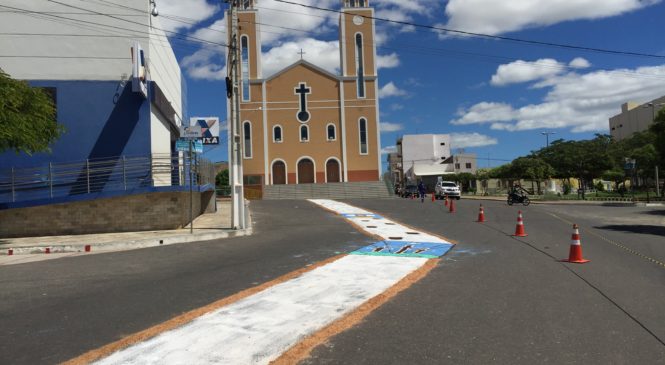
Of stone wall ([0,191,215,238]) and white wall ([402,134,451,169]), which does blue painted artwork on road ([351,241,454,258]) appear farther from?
white wall ([402,134,451,169])

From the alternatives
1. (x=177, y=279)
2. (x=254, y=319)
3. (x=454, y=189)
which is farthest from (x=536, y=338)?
(x=454, y=189)

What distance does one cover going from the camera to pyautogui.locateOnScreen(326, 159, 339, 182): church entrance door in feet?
193

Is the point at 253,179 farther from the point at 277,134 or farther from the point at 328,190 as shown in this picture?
the point at 328,190

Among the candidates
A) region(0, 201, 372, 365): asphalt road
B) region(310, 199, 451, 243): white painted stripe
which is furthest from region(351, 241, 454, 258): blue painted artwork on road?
region(310, 199, 451, 243): white painted stripe

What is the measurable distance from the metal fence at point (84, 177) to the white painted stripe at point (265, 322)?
11.1 metres

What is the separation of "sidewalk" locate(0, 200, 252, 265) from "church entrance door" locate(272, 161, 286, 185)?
41726 mm

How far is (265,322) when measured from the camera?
5.93 metres

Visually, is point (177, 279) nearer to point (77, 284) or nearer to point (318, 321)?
point (77, 284)

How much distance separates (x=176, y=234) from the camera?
15.4 m

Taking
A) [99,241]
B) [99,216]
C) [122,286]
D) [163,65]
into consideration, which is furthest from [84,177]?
[122,286]

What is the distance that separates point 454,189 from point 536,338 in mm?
39788

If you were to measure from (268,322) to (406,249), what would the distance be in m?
6.59

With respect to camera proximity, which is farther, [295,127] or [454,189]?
[295,127]

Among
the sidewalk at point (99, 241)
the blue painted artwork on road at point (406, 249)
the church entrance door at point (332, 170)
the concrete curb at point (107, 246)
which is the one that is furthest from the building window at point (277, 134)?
the blue painted artwork on road at point (406, 249)
